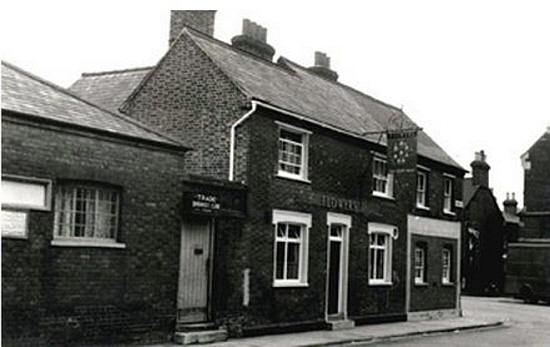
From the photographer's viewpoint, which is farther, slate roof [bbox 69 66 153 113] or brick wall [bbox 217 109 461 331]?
slate roof [bbox 69 66 153 113]

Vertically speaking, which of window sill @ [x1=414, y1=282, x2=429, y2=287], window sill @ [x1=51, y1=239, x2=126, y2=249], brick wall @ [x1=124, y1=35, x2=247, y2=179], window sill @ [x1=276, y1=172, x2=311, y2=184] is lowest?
window sill @ [x1=414, y1=282, x2=429, y2=287]

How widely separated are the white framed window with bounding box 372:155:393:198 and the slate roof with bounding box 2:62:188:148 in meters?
9.10

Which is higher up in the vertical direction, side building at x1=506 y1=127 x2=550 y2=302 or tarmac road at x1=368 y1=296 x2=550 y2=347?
side building at x1=506 y1=127 x2=550 y2=302

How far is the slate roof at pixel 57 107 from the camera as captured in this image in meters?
11.8

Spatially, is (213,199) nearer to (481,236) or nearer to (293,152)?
(293,152)

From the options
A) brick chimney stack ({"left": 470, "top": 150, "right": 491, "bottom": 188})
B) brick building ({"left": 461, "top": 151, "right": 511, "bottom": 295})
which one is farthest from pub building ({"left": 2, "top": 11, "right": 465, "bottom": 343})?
brick chimney stack ({"left": 470, "top": 150, "right": 491, "bottom": 188})

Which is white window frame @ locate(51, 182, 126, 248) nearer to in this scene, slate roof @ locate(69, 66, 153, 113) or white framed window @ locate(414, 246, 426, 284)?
slate roof @ locate(69, 66, 153, 113)

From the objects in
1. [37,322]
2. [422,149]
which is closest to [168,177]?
[37,322]

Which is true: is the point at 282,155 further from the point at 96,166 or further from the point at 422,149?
the point at 422,149

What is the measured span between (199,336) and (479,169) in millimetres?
32468

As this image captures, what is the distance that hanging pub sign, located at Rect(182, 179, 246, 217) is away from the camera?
14648mm

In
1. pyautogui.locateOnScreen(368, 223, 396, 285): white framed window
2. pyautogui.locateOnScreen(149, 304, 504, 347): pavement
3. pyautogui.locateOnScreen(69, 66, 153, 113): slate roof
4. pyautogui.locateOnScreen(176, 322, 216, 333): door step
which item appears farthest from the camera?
pyautogui.locateOnScreen(368, 223, 396, 285): white framed window

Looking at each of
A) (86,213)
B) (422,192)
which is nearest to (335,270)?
(422,192)

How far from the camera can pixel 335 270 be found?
1969 cm
